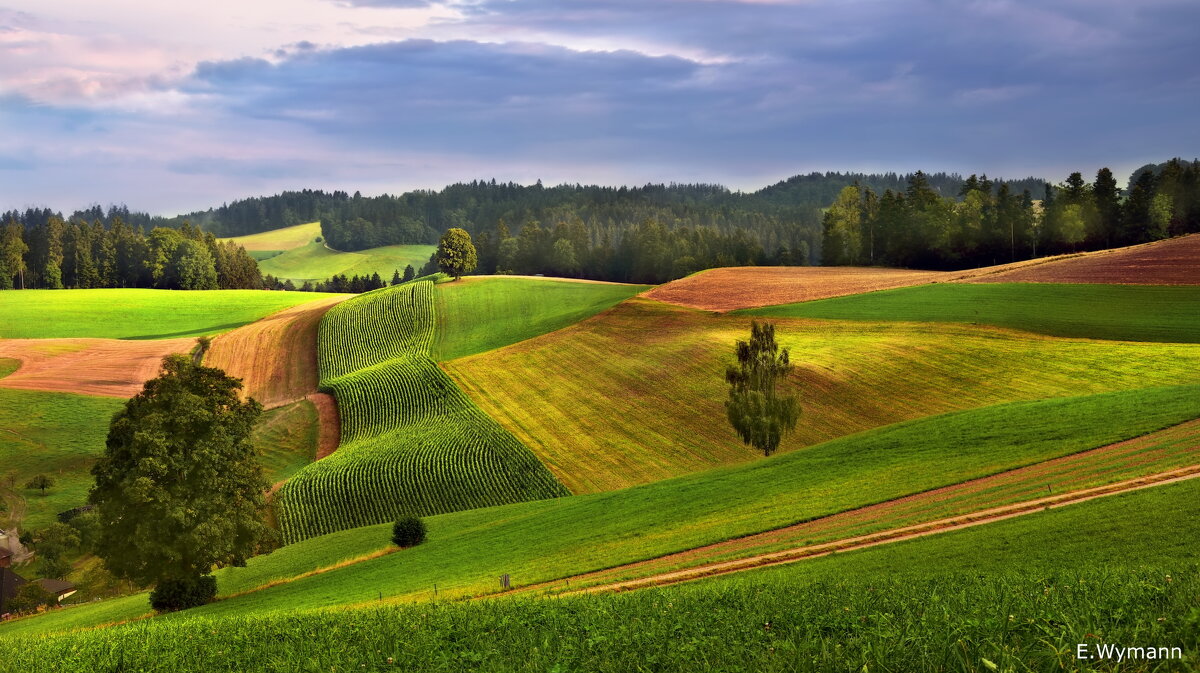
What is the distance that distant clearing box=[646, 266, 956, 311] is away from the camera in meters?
96.2

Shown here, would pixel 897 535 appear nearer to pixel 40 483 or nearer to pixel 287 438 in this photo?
pixel 287 438

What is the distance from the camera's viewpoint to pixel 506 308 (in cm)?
11262

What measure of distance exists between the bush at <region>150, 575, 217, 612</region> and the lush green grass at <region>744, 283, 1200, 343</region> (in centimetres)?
5983

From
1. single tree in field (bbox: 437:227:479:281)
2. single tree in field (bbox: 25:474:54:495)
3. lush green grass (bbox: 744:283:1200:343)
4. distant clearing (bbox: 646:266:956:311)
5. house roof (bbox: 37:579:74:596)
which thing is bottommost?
house roof (bbox: 37:579:74:596)

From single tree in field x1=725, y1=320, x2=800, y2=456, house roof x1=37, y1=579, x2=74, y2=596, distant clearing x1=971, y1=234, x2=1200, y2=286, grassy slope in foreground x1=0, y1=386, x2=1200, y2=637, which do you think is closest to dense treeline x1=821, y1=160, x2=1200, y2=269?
distant clearing x1=971, y1=234, x2=1200, y2=286

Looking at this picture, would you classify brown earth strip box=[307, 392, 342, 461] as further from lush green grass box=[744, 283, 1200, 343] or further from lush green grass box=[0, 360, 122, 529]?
lush green grass box=[744, 283, 1200, 343]

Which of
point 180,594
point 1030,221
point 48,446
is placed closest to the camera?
point 180,594

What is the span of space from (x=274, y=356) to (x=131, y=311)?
5232 cm

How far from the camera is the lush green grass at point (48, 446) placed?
6581cm

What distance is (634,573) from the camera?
28.6 m

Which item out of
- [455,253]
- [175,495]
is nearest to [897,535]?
[175,495]

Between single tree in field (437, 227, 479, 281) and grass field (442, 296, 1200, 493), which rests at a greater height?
single tree in field (437, 227, 479, 281)

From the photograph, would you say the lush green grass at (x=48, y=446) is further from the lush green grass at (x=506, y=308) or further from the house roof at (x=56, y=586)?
the lush green grass at (x=506, y=308)

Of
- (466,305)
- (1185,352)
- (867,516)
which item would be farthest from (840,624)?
(466,305)
